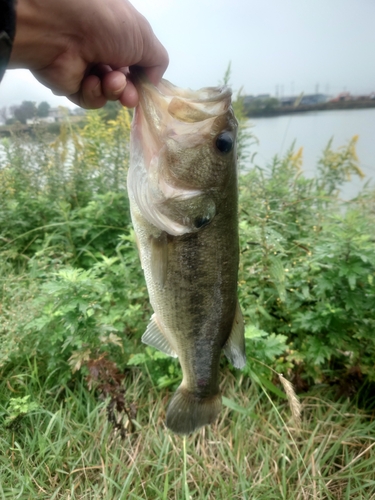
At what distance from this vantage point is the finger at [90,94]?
1.58 metres

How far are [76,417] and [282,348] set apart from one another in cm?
129

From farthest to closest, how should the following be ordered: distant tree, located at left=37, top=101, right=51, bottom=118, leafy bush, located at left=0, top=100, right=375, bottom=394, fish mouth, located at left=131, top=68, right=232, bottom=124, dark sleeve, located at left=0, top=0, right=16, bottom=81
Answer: distant tree, located at left=37, top=101, right=51, bottom=118
leafy bush, located at left=0, top=100, right=375, bottom=394
fish mouth, located at left=131, top=68, right=232, bottom=124
dark sleeve, located at left=0, top=0, right=16, bottom=81

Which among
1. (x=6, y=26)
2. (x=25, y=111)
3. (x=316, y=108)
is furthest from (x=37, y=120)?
(x=316, y=108)

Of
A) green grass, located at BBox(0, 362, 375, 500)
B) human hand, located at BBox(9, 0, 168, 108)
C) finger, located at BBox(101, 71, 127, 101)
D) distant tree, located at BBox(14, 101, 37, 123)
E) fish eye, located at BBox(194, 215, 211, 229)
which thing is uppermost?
human hand, located at BBox(9, 0, 168, 108)

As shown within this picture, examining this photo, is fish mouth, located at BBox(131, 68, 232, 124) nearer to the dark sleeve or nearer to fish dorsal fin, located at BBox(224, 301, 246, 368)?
the dark sleeve

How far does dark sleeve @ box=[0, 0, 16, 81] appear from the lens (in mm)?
985

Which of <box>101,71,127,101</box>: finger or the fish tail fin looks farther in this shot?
the fish tail fin

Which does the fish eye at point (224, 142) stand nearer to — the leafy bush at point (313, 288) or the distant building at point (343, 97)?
the leafy bush at point (313, 288)

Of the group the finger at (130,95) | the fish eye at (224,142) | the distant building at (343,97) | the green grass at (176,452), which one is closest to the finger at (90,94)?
the finger at (130,95)

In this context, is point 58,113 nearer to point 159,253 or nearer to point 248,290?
point 248,290

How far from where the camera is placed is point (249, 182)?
3332 millimetres

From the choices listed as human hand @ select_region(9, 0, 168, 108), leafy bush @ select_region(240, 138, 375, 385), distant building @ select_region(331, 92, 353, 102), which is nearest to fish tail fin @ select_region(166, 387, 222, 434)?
leafy bush @ select_region(240, 138, 375, 385)

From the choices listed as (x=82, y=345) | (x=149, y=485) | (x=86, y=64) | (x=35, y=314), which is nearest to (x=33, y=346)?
(x=35, y=314)

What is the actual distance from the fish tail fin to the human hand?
1.31 metres
